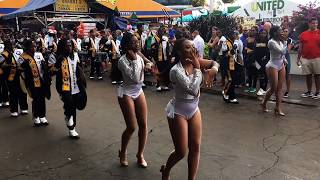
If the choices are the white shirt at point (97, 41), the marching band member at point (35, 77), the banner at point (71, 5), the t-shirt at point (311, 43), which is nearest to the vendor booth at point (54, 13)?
the banner at point (71, 5)

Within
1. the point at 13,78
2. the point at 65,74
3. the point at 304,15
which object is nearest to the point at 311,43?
the point at 304,15

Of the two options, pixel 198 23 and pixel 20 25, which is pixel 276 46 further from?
pixel 20 25

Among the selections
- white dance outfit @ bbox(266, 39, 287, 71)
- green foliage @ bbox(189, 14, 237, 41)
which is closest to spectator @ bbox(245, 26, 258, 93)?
white dance outfit @ bbox(266, 39, 287, 71)

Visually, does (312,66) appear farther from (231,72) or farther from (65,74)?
(65,74)

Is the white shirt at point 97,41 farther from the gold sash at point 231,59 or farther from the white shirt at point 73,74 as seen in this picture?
the white shirt at point 73,74

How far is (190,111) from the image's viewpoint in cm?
407

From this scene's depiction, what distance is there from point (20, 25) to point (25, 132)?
16.9 meters

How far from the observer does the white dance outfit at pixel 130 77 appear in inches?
194

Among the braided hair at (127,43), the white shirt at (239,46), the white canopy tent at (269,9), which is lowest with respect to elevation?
the white shirt at (239,46)

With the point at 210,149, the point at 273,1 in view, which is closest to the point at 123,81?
the point at 210,149

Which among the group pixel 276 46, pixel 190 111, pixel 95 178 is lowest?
pixel 95 178

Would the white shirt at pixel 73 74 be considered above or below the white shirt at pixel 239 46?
below

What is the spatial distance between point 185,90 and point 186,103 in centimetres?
14

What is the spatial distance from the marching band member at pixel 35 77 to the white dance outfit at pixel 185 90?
3.91 m
